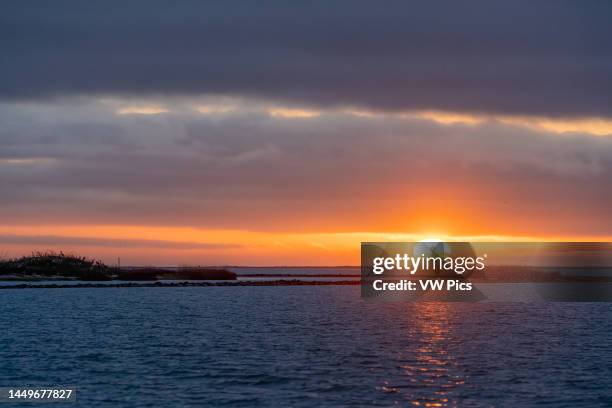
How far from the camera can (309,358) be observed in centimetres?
5747

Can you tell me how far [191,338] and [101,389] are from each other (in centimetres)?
2657

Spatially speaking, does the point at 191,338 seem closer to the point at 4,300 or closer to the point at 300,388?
the point at 300,388

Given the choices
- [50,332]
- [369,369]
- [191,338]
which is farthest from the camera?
[50,332]

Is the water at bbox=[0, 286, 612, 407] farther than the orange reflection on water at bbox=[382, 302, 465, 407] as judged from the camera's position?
Yes

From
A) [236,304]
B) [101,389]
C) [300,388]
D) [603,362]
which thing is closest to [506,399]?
[300,388]

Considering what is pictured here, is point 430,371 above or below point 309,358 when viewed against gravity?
below

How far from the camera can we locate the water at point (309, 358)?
4331cm

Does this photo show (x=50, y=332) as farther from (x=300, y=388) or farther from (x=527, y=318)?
(x=527, y=318)

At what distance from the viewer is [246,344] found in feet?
219

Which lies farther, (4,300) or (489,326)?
(4,300)

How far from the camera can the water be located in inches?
1705

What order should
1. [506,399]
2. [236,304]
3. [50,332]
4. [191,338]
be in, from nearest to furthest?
[506,399] → [191,338] → [50,332] → [236,304]

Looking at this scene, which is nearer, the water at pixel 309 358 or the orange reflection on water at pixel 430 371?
the orange reflection on water at pixel 430 371

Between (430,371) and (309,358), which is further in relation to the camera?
(309,358)
